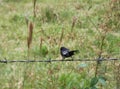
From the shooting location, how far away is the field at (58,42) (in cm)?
502

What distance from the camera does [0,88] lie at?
16.2 feet

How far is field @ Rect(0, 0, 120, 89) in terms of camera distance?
5.02 m

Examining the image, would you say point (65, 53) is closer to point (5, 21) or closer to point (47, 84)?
point (47, 84)

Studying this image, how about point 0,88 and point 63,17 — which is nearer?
point 0,88

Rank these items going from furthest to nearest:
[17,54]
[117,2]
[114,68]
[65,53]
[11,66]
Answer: [117,2] < [17,54] < [11,66] < [114,68] < [65,53]

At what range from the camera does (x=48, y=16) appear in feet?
25.5

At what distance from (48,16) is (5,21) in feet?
2.73

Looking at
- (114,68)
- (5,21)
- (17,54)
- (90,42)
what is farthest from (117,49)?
(5,21)

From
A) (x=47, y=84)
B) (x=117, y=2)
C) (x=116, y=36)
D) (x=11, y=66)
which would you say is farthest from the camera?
(x=117, y=2)

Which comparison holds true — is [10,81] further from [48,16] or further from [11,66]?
[48,16]

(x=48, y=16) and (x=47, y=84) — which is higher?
(x=48, y=16)

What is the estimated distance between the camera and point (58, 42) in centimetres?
651

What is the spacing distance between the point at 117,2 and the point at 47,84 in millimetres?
3333

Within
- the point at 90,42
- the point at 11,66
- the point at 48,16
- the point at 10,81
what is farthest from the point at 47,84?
the point at 48,16
